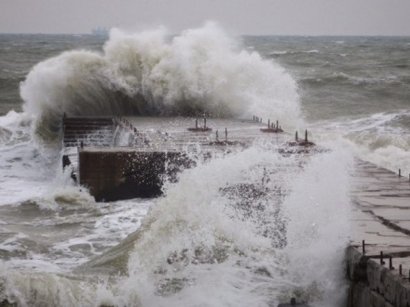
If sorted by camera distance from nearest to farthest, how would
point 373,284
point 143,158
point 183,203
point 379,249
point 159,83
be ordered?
point 373,284 → point 379,249 → point 183,203 → point 143,158 → point 159,83

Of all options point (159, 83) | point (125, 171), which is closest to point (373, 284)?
point (125, 171)

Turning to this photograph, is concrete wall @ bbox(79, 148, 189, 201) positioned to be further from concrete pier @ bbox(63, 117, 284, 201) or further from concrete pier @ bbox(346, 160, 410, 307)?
concrete pier @ bbox(346, 160, 410, 307)

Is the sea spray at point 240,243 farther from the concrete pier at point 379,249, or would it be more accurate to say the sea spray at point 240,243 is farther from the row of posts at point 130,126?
the row of posts at point 130,126

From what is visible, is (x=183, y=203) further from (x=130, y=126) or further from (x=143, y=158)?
(x=130, y=126)

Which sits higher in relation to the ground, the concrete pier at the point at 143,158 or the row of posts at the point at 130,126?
the row of posts at the point at 130,126

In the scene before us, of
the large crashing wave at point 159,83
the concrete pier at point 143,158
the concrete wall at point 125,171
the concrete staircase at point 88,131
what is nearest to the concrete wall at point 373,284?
the concrete pier at point 143,158

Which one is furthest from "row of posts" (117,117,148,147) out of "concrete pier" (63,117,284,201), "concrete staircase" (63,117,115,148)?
"concrete staircase" (63,117,115,148)
